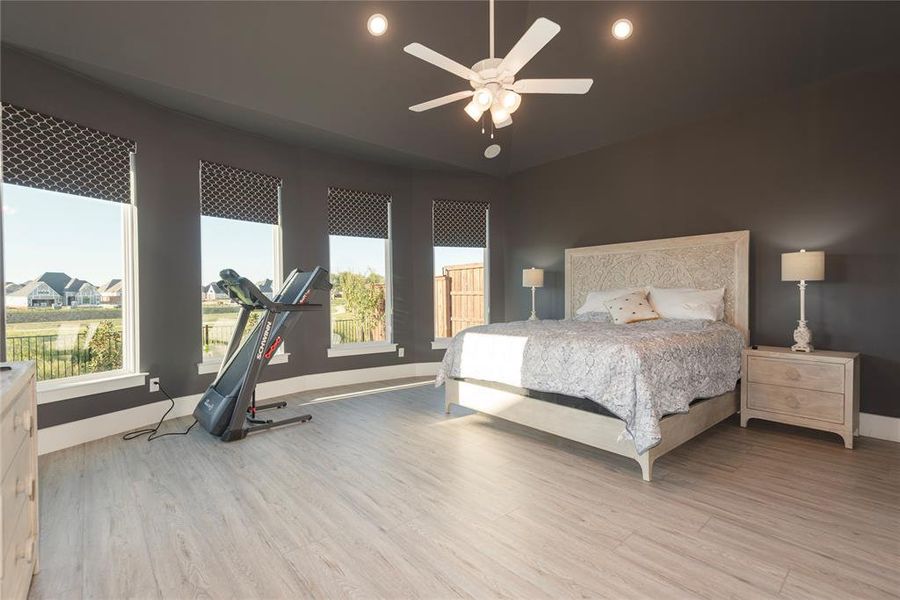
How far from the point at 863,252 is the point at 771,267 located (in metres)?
0.60

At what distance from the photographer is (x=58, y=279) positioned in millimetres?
3324

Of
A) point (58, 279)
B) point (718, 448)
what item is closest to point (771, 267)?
point (718, 448)

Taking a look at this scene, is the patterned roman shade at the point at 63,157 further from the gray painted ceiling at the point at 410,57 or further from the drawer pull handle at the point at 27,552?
the drawer pull handle at the point at 27,552

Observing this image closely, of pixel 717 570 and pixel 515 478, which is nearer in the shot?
pixel 717 570

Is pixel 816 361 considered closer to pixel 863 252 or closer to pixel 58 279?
pixel 863 252

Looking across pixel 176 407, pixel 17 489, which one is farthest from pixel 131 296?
pixel 17 489

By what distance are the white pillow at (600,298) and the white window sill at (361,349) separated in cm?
242

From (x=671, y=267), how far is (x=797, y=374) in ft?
5.02

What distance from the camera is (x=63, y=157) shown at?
324 cm

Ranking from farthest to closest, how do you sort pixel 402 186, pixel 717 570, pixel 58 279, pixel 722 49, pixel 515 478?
pixel 402 186 < pixel 722 49 < pixel 58 279 < pixel 515 478 < pixel 717 570

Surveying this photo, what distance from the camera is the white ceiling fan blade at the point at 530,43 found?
6.82 feet

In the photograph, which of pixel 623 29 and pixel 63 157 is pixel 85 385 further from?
pixel 623 29

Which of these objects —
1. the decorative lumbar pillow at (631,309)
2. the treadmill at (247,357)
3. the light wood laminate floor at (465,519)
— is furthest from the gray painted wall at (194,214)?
the decorative lumbar pillow at (631,309)

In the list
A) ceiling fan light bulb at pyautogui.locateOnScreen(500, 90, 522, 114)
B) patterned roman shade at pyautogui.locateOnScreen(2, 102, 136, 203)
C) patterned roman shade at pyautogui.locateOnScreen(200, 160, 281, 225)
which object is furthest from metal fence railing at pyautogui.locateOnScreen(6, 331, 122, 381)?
ceiling fan light bulb at pyautogui.locateOnScreen(500, 90, 522, 114)
